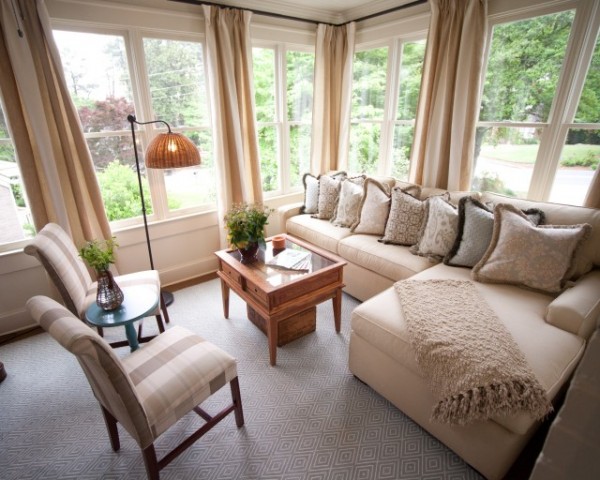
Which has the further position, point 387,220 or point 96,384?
point 387,220

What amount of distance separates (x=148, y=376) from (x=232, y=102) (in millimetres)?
2476

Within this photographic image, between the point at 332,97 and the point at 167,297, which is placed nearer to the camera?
the point at 167,297

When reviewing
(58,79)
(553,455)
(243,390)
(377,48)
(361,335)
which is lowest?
(243,390)

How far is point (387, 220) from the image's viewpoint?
281 centimetres

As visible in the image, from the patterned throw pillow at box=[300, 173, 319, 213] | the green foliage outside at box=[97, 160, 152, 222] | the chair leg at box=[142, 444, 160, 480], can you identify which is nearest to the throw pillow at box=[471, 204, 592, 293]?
the patterned throw pillow at box=[300, 173, 319, 213]

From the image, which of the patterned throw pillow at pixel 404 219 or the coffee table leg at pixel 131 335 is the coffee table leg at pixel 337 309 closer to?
the patterned throw pillow at pixel 404 219

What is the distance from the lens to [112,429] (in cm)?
156

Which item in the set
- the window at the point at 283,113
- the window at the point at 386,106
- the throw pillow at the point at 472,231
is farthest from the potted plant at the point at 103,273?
the window at the point at 386,106

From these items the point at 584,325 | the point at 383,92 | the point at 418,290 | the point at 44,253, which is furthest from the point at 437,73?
the point at 44,253

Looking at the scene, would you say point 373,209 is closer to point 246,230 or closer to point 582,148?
point 246,230

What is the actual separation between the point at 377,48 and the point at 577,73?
1.88 meters

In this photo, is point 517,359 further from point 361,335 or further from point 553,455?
point 553,455

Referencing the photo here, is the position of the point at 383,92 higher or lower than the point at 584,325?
higher

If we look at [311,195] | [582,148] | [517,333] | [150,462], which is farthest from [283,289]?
[582,148]
